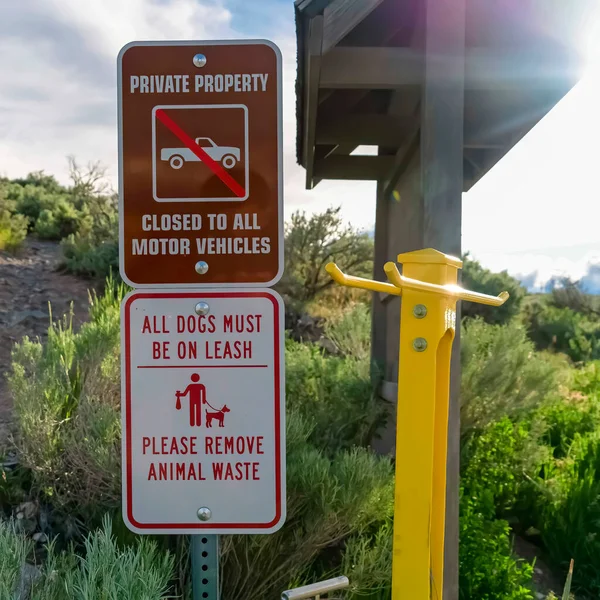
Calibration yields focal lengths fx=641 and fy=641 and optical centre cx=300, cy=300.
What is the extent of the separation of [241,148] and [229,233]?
0.21 meters

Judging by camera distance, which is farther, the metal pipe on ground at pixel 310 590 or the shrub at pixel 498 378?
the shrub at pixel 498 378

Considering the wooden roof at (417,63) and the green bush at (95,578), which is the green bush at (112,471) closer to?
the green bush at (95,578)

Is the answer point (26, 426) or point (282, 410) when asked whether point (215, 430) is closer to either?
point (282, 410)

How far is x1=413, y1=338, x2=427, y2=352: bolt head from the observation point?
1.42 metres

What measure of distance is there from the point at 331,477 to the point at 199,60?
195 centimetres

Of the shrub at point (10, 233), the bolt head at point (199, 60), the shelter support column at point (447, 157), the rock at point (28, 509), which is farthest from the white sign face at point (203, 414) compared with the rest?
the shrub at point (10, 233)

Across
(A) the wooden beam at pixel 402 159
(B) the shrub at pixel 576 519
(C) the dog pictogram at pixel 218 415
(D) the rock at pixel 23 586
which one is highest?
(A) the wooden beam at pixel 402 159

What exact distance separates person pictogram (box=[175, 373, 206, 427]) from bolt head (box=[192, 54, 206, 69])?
2.53ft

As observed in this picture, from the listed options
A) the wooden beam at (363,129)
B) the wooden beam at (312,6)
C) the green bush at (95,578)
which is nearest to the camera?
the green bush at (95,578)

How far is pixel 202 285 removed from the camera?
1.59 m

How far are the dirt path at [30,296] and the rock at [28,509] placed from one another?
5.48 ft

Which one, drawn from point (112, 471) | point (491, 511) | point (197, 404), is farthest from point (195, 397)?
point (491, 511)

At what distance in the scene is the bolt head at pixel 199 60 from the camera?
5.25ft

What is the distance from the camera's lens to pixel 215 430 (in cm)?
158
